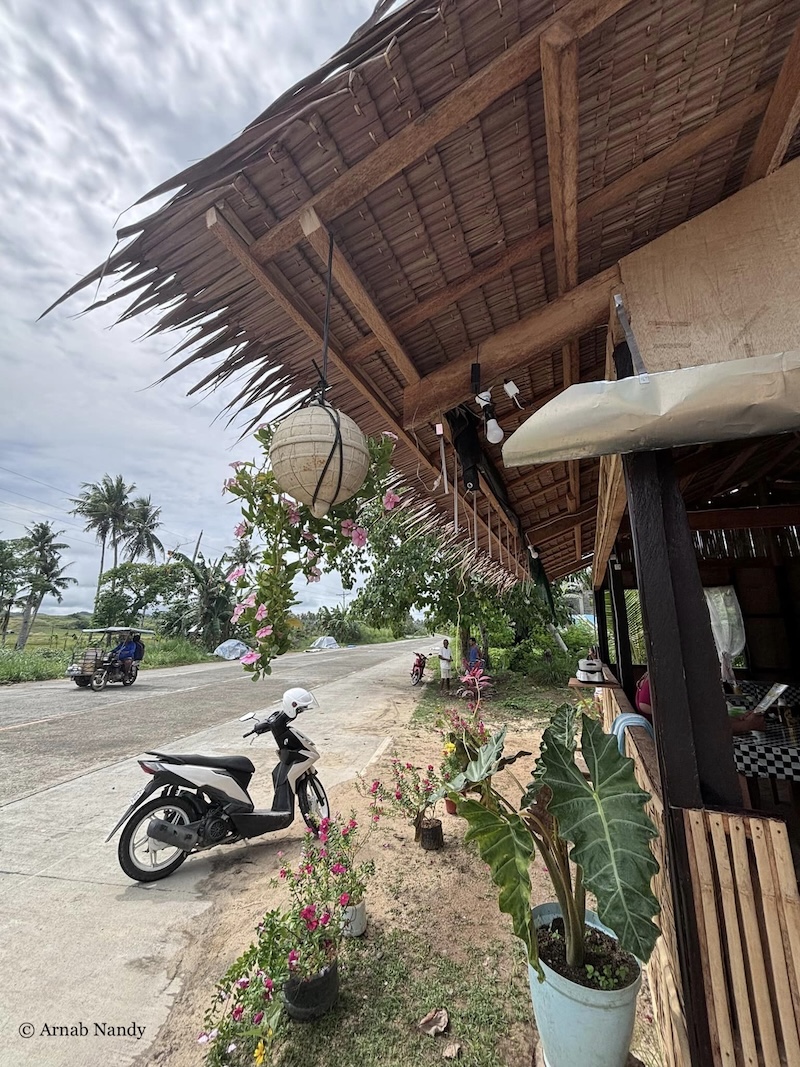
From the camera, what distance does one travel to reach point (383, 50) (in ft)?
3.88

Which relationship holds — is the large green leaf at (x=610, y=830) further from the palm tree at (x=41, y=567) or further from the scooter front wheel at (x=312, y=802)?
the palm tree at (x=41, y=567)

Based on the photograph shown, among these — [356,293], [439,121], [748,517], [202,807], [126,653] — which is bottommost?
[202,807]

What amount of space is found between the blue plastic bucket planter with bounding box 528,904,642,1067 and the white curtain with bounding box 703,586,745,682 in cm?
406

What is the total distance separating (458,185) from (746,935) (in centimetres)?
233

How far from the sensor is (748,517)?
3.66 meters

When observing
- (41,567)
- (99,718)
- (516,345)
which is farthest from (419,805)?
(41,567)

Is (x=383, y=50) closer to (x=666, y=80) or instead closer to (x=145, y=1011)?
(x=666, y=80)

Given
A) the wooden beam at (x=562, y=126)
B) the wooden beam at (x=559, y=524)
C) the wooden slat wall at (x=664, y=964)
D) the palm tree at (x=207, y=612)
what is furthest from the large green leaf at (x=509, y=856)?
the palm tree at (x=207, y=612)

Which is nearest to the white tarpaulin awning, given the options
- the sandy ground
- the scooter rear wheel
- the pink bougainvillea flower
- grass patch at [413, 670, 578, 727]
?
the pink bougainvillea flower

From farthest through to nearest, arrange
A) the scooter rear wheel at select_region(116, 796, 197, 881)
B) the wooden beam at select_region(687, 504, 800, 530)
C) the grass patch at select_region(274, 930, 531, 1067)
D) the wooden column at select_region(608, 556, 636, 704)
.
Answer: the wooden column at select_region(608, 556, 636, 704) → the wooden beam at select_region(687, 504, 800, 530) → the scooter rear wheel at select_region(116, 796, 197, 881) → the grass patch at select_region(274, 930, 531, 1067)

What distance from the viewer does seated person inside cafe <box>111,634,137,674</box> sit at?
11.3m

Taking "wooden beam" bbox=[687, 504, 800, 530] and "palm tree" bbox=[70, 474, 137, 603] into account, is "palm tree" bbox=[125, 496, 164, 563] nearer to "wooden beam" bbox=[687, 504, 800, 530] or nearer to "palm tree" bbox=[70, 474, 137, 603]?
"palm tree" bbox=[70, 474, 137, 603]

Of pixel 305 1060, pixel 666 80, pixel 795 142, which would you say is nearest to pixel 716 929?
pixel 305 1060

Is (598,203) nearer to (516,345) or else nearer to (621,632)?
(516,345)
